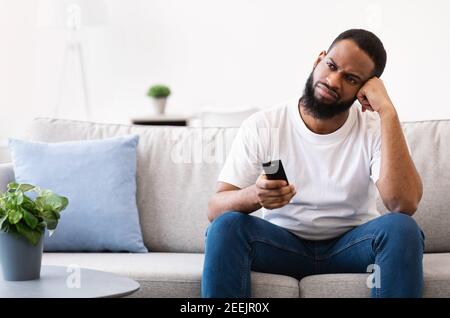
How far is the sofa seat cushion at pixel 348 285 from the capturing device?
214cm

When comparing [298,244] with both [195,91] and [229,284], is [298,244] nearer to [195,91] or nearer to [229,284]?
Result: [229,284]

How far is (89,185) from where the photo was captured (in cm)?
269

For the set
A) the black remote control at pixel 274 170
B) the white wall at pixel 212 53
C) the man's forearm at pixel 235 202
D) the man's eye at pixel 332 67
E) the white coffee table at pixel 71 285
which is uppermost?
the white wall at pixel 212 53

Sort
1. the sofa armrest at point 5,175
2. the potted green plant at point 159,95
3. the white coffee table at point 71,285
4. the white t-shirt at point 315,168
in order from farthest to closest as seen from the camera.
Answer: the potted green plant at point 159,95 < the sofa armrest at point 5,175 < the white t-shirt at point 315,168 < the white coffee table at point 71,285

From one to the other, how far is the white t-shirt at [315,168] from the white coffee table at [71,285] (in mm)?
502

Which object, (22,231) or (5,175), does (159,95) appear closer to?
(5,175)

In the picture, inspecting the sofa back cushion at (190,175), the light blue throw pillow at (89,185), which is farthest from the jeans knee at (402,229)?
the light blue throw pillow at (89,185)

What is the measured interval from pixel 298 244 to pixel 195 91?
348cm

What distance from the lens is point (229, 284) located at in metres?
2.04

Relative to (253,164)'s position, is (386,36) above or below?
above

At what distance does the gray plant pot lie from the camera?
6.40 ft

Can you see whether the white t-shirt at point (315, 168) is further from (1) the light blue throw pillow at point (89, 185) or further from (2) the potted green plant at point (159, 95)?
(2) the potted green plant at point (159, 95)

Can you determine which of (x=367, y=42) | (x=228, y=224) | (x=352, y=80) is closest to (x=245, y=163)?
(x=228, y=224)
